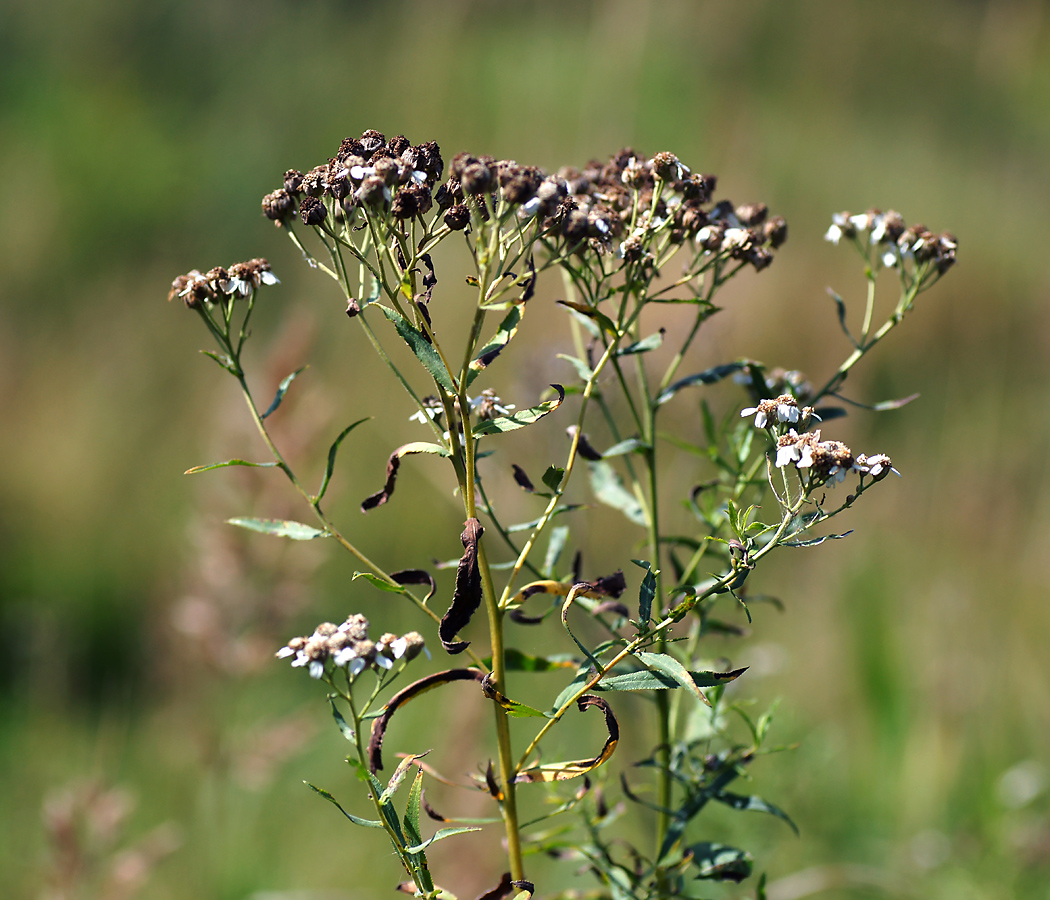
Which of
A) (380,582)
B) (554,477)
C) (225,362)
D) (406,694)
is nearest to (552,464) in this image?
(554,477)

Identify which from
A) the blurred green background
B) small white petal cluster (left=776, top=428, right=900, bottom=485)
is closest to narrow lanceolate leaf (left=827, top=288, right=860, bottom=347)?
small white petal cluster (left=776, top=428, right=900, bottom=485)

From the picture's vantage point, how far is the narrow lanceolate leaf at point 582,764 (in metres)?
1.37

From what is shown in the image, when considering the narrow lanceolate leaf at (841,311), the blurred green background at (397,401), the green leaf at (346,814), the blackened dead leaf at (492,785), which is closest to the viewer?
the green leaf at (346,814)

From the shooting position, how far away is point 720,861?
1671mm

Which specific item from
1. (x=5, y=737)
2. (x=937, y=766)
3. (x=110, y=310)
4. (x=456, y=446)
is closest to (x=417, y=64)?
(x=110, y=310)

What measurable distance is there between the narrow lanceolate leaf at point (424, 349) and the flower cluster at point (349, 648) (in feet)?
1.35

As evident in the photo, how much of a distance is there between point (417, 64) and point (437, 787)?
28.3ft

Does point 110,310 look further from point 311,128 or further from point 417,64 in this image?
point 417,64

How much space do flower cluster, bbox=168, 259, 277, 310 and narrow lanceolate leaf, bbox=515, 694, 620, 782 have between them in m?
0.94

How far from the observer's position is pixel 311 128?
10094 mm

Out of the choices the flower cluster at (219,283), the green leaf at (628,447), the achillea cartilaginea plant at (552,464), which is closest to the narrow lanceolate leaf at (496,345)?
the achillea cartilaginea plant at (552,464)

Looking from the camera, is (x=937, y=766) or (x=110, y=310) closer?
(x=937, y=766)

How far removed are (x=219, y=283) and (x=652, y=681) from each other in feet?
3.51

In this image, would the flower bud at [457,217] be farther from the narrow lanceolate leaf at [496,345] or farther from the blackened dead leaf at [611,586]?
the blackened dead leaf at [611,586]
